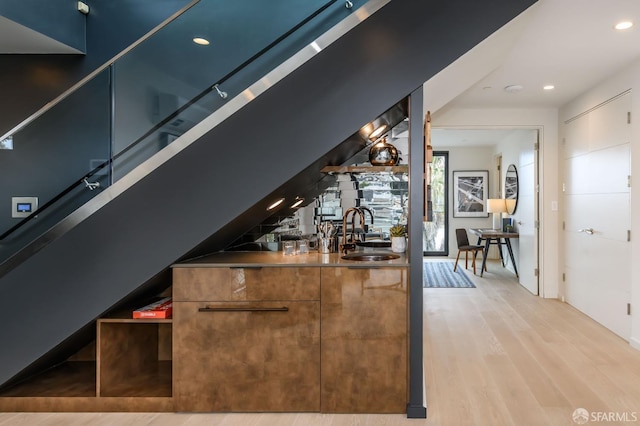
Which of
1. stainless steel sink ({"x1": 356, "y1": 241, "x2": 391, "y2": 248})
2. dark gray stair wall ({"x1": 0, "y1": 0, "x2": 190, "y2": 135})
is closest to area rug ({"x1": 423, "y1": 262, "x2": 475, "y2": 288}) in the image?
stainless steel sink ({"x1": 356, "y1": 241, "x2": 391, "y2": 248})

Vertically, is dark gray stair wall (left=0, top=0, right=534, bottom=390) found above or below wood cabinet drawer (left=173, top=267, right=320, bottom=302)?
above

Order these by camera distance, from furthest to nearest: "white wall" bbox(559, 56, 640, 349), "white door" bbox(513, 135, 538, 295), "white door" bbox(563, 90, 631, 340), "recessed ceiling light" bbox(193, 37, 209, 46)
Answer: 1. "white door" bbox(513, 135, 538, 295)
2. "white door" bbox(563, 90, 631, 340)
3. "white wall" bbox(559, 56, 640, 349)
4. "recessed ceiling light" bbox(193, 37, 209, 46)

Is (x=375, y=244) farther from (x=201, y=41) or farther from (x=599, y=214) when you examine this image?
(x=599, y=214)

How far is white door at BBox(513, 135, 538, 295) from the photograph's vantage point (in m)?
5.22

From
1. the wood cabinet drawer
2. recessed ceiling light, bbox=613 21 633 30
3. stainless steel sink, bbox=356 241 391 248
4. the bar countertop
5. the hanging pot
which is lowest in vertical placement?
the wood cabinet drawer

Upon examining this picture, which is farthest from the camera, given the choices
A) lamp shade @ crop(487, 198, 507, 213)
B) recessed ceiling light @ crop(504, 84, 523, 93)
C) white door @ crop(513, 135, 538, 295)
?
lamp shade @ crop(487, 198, 507, 213)

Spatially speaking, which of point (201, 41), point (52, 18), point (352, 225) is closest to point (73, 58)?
point (52, 18)

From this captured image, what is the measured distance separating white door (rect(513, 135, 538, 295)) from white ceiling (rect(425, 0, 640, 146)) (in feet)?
3.65

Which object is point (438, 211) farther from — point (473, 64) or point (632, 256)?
point (473, 64)

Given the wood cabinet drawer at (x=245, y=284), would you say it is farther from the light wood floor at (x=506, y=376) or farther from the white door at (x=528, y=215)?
the white door at (x=528, y=215)

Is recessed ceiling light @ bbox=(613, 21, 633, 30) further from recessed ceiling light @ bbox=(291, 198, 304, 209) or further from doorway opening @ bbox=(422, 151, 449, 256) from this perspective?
doorway opening @ bbox=(422, 151, 449, 256)

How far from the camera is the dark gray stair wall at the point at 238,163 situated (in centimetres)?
221

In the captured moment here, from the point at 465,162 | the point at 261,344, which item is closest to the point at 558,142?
the point at 465,162

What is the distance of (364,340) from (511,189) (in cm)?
556
